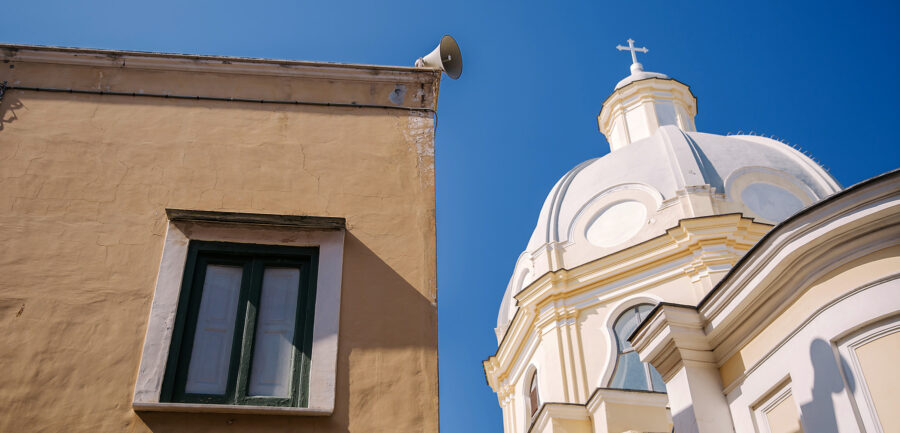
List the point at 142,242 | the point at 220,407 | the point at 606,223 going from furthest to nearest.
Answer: the point at 606,223 < the point at 142,242 < the point at 220,407

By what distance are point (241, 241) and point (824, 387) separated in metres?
5.33

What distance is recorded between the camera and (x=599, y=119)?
3322 cm

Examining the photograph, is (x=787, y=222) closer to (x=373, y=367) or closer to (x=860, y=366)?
(x=860, y=366)

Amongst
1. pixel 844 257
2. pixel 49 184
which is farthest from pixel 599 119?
pixel 49 184

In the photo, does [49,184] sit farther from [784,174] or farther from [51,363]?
[784,174]

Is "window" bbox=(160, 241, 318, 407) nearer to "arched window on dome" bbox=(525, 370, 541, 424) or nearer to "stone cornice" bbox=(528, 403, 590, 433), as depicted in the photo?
"stone cornice" bbox=(528, 403, 590, 433)

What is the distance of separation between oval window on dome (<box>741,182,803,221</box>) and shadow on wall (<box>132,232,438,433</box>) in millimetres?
18769

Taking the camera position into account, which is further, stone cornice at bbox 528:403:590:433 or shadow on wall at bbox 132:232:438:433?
stone cornice at bbox 528:403:590:433

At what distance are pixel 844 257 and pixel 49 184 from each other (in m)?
7.17

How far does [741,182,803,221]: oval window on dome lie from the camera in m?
23.8

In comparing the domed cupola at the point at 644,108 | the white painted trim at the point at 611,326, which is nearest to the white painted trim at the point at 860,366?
the white painted trim at the point at 611,326

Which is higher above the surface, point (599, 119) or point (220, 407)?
point (599, 119)

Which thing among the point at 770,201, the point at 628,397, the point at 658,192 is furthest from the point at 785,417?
the point at 770,201

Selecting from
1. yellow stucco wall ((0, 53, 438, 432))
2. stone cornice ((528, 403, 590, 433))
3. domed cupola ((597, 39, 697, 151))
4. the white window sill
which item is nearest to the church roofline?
yellow stucco wall ((0, 53, 438, 432))
